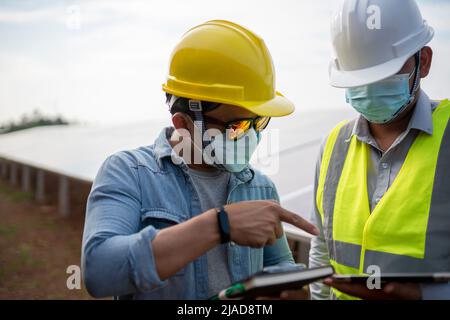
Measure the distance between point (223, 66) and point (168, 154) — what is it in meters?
0.40

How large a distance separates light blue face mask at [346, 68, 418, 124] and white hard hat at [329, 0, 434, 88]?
42 millimetres

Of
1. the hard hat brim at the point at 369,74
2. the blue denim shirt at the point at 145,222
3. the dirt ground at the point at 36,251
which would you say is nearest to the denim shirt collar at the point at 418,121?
the hard hat brim at the point at 369,74

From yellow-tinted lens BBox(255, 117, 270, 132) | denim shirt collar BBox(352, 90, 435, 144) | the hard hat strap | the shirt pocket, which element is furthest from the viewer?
the hard hat strap

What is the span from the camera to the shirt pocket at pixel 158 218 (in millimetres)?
1587

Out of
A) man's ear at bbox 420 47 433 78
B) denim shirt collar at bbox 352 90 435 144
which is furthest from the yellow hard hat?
man's ear at bbox 420 47 433 78

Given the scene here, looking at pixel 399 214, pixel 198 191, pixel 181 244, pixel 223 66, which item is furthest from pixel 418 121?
pixel 181 244

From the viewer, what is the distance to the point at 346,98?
2242 mm

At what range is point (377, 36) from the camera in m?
2.11

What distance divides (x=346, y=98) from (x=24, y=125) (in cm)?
2623

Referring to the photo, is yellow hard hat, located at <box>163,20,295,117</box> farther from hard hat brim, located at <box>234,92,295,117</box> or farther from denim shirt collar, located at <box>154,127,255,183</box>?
denim shirt collar, located at <box>154,127,255,183</box>

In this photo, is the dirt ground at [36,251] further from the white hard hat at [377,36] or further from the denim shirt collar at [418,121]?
the white hard hat at [377,36]

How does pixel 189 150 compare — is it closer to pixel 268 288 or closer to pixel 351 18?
pixel 268 288

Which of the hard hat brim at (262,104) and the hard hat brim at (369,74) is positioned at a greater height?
the hard hat brim at (369,74)

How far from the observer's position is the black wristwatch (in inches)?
53.7
